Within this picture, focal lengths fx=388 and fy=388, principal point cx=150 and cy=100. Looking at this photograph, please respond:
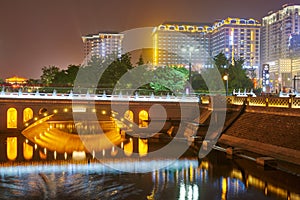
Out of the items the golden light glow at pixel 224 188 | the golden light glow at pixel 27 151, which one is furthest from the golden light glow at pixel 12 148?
the golden light glow at pixel 224 188

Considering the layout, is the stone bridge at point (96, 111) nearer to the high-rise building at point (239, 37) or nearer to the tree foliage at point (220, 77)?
the tree foliage at point (220, 77)

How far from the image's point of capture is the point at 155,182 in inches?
1061

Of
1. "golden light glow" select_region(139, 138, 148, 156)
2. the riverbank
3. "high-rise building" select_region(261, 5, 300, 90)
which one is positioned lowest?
"golden light glow" select_region(139, 138, 148, 156)

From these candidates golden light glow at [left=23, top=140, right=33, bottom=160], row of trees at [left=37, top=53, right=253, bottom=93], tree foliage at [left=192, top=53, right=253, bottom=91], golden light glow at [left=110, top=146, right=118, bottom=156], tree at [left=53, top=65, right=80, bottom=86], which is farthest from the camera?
tree at [left=53, top=65, right=80, bottom=86]

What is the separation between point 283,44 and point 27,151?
547 ft

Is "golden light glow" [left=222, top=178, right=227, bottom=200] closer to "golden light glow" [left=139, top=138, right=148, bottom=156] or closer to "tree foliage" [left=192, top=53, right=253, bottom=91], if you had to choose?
"golden light glow" [left=139, top=138, right=148, bottom=156]

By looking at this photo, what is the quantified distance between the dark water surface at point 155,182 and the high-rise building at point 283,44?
13943 centimetres

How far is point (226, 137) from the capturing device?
39812mm

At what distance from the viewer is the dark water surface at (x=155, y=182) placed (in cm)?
2375

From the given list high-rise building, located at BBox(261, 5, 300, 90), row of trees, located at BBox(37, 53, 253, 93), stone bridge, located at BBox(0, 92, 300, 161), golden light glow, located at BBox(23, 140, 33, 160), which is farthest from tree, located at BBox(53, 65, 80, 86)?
high-rise building, located at BBox(261, 5, 300, 90)

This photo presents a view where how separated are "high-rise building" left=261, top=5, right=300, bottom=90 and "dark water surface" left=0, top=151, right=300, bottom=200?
457 feet

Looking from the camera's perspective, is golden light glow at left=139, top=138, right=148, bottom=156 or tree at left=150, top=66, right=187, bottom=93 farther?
tree at left=150, top=66, right=187, bottom=93

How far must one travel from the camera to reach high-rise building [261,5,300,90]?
170500mm

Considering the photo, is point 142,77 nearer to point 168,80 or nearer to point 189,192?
point 168,80
